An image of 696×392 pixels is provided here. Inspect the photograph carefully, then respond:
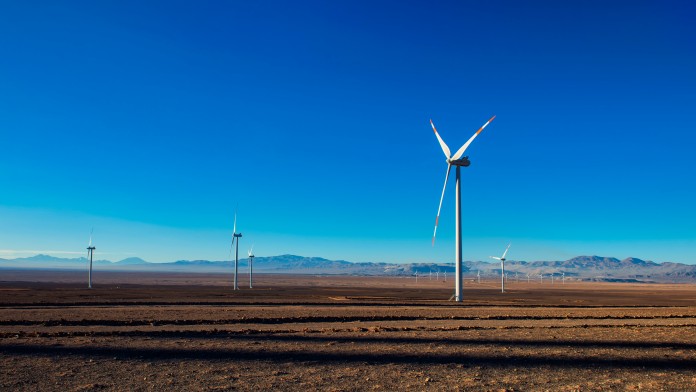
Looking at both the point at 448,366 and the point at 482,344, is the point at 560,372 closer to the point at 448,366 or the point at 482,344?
the point at 448,366

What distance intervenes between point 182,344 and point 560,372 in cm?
1219

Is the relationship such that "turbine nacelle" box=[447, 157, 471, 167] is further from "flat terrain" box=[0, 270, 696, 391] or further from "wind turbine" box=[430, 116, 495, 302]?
Answer: "flat terrain" box=[0, 270, 696, 391]

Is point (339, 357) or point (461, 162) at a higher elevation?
point (461, 162)

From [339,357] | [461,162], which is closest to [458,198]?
[461,162]

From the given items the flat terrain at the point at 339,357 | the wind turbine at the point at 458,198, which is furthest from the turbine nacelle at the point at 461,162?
the flat terrain at the point at 339,357

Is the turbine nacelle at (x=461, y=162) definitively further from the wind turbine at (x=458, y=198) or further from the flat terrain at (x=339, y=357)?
the flat terrain at (x=339, y=357)

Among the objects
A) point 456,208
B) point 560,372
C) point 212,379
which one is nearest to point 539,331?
point 560,372

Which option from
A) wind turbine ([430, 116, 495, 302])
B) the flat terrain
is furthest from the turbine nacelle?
the flat terrain

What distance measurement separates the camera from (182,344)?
20.4 metres

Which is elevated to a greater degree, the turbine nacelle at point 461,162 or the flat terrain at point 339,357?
the turbine nacelle at point 461,162

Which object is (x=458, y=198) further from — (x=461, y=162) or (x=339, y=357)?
(x=339, y=357)

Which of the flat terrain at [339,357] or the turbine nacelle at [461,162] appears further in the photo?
the turbine nacelle at [461,162]

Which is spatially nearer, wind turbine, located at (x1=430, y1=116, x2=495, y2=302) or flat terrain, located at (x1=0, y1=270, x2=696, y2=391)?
flat terrain, located at (x1=0, y1=270, x2=696, y2=391)

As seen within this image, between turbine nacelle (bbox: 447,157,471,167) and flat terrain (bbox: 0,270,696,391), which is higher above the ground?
turbine nacelle (bbox: 447,157,471,167)
